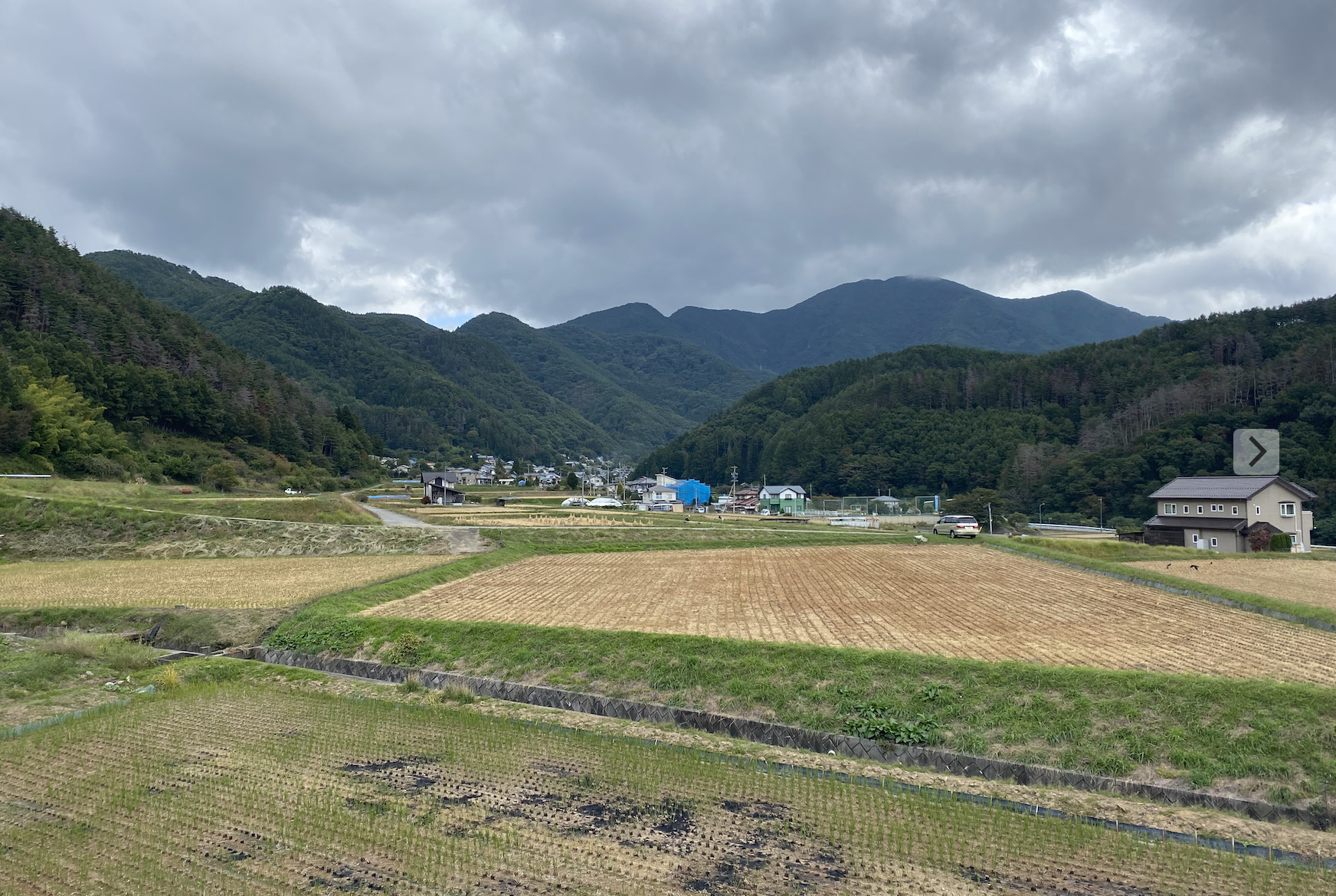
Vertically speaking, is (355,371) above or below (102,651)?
above

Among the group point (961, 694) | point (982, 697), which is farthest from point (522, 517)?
point (982, 697)

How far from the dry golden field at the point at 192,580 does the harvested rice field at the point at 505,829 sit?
9373 mm

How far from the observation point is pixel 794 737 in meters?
9.70

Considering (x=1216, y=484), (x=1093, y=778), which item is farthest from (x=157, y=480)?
(x=1216, y=484)

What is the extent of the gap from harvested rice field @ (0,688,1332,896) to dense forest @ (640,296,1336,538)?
68.4 m

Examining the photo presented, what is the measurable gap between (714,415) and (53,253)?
118717 mm

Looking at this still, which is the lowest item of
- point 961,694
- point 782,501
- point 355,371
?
point 961,694

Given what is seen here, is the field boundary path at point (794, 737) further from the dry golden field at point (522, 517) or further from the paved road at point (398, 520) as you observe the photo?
the dry golden field at point (522, 517)

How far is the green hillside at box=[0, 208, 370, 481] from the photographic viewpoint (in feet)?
139

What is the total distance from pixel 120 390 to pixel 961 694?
69361 millimetres

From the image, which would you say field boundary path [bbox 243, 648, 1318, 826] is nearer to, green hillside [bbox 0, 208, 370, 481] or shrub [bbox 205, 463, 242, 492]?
green hillside [bbox 0, 208, 370, 481]

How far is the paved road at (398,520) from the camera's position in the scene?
110ft

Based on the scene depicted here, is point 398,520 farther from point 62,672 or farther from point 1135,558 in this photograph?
point 1135,558

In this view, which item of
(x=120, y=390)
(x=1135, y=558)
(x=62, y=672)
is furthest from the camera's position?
(x=120, y=390)
